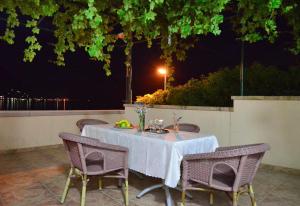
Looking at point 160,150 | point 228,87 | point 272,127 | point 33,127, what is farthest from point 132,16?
point 33,127

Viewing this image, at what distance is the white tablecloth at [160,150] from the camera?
9.73ft

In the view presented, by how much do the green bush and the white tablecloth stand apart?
2.65 meters

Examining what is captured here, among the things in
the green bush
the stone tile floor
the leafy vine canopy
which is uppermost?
the leafy vine canopy

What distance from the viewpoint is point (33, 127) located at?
639cm

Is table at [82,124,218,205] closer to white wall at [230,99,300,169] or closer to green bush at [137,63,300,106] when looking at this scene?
white wall at [230,99,300,169]

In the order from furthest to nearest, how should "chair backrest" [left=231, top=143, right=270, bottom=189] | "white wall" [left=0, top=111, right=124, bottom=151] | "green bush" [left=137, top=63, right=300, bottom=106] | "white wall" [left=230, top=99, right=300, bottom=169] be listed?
"white wall" [left=0, top=111, right=124, bottom=151], "green bush" [left=137, top=63, right=300, bottom=106], "white wall" [left=230, top=99, right=300, bottom=169], "chair backrest" [left=231, top=143, right=270, bottom=189]

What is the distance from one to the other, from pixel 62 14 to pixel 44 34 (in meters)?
4.91

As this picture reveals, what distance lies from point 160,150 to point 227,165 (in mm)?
739

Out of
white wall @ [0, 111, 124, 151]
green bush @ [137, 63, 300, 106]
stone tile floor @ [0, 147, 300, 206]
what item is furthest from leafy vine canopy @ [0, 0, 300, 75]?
white wall @ [0, 111, 124, 151]

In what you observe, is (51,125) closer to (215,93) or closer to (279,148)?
(215,93)

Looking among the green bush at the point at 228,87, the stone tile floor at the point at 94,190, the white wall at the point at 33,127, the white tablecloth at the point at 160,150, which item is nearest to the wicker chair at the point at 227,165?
the white tablecloth at the point at 160,150

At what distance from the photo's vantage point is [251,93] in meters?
→ 5.68

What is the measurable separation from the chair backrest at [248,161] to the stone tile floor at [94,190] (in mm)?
767

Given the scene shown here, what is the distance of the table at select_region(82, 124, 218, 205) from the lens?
9.73 feet
